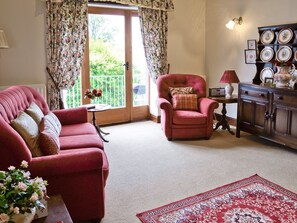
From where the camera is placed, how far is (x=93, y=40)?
5.12 metres

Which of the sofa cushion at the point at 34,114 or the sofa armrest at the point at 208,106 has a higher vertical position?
the sofa cushion at the point at 34,114

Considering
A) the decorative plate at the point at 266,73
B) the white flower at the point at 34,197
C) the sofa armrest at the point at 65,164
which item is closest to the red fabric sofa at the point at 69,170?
the sofa armrest at the point at 65,164

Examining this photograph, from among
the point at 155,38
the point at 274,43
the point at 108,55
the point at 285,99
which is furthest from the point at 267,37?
the point at 108,55

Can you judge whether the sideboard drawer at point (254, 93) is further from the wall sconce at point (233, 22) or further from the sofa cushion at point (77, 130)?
the sofa cushion at point (77, 130)

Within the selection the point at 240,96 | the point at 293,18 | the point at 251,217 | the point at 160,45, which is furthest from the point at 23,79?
the point at 293,18

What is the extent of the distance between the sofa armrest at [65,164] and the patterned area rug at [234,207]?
665 millimetres

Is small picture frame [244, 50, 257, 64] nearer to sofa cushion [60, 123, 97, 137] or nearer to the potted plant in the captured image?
sofa cushion [60, 123, 97, 137]

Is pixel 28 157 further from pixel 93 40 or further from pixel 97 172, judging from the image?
pixel 93 40

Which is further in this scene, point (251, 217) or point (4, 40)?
point (4, 40)

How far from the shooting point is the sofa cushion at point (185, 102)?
4719 millimetres

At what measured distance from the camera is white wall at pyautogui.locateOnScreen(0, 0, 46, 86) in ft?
13.8

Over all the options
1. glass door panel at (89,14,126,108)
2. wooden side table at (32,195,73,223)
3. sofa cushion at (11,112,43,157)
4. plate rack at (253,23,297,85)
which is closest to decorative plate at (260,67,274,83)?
plate rack at (253,23,297,85)

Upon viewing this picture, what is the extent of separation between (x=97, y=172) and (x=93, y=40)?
11.3 feet

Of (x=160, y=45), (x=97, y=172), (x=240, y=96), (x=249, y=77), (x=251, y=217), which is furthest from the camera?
(x=160, y=45)
